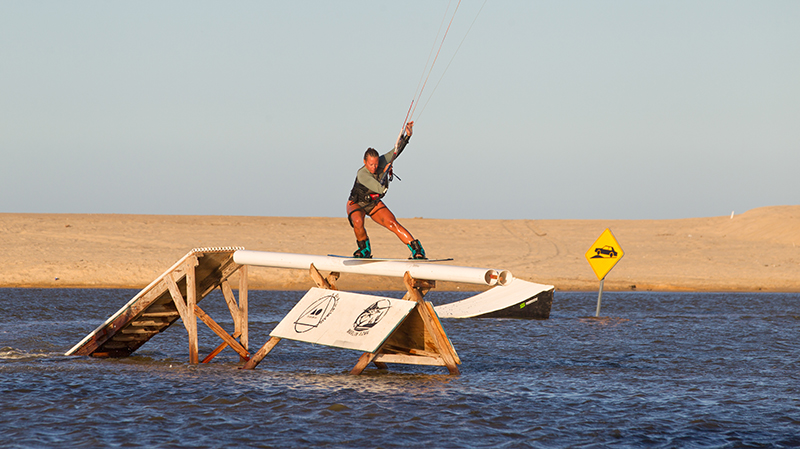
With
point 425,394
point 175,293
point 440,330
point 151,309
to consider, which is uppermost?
point 175,293

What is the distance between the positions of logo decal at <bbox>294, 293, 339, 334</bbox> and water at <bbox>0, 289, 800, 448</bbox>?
0.96 metres

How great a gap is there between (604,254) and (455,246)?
78.5 feet

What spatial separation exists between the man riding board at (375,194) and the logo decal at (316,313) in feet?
3.11

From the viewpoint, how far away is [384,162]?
12523mm

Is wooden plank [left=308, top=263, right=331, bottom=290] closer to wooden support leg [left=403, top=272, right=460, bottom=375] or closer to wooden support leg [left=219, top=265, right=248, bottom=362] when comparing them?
wooden support leg [left=403, top=272, right=460, bottom=375]

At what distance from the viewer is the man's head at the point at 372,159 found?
12.5 meters

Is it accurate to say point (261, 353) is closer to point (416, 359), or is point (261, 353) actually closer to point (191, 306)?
point (191, 306)

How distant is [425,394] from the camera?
11.8 m

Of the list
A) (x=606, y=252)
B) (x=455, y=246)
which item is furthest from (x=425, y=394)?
(x=455, y=246)

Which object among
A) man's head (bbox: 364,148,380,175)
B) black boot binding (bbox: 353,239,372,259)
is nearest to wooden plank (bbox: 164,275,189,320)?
black boot binding (bbox: 353,239,372,259)

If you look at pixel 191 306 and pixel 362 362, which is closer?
pixel 362 362

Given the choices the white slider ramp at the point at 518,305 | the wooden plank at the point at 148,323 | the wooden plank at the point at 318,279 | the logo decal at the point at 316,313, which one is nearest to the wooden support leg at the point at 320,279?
the wooden plank at the point at 318,279

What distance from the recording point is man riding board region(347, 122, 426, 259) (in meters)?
12.4

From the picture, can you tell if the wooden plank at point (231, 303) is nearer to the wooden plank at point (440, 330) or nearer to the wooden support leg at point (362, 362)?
the wooden support leg at point (362, 362)
